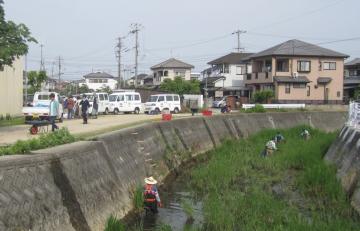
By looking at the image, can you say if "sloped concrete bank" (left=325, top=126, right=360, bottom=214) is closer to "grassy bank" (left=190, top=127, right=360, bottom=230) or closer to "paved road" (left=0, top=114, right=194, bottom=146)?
"grassy bank" (left=190, top=127, right=360, bottom=230)

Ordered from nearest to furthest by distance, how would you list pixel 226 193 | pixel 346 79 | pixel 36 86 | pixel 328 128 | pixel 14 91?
pixel 226 193 → pixel 14 91 → pixel 328 128 → pixel 36 86 → pixel 346 79

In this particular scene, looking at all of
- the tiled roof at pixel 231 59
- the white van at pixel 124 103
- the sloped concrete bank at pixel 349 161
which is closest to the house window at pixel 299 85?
the tiled roof at pixel 231 59

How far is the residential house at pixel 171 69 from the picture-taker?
264 feet

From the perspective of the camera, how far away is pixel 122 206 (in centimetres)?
1284

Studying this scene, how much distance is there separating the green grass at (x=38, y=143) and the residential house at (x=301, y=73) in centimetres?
4360

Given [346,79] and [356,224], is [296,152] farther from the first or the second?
[346,79]

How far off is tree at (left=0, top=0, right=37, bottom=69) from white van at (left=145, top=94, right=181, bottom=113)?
22.0 meters

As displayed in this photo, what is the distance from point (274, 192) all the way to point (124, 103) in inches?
1058

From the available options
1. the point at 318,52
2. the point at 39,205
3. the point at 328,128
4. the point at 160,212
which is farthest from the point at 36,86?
the point at 39,205

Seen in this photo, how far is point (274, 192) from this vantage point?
1558cm

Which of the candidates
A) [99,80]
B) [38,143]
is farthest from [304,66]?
[99,80]

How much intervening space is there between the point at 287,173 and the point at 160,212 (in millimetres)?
7085

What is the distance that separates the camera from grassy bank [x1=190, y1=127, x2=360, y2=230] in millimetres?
11009

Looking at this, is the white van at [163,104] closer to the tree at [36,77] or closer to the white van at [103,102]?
the white van at [103,102]
